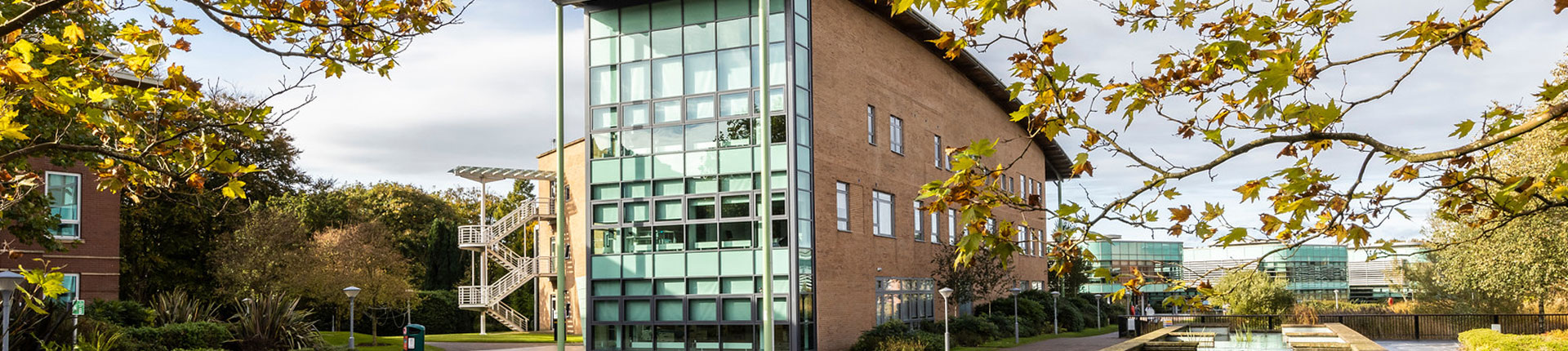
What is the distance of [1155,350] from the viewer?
23188 mm

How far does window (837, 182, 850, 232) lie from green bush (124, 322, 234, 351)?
15299 mm

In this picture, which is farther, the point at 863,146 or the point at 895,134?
the point at 895,134

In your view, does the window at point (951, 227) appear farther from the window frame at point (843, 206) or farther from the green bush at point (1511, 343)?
the green bush at point (1511, 343)

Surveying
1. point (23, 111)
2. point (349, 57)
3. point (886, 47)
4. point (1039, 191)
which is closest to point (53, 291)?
point (349, 57)

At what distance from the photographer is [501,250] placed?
49844mm

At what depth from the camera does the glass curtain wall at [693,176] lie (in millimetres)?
29594

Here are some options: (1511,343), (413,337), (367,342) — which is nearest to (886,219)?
(413,337)

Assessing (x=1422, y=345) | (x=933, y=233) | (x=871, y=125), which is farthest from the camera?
(x=933, y=233)

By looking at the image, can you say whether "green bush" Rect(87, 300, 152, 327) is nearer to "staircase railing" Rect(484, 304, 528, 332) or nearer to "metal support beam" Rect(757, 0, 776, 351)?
"metal support beam" Rect(757, 0, 776, 351)

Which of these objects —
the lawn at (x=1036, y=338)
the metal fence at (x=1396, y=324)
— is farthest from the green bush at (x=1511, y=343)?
the lawn at (x=1036, y=338)

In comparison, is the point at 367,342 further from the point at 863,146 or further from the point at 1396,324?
the point at 1396,324

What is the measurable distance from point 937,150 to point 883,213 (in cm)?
584

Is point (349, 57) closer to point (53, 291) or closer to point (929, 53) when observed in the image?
point (53, 291)

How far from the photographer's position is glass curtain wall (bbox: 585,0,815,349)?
97.1ft
